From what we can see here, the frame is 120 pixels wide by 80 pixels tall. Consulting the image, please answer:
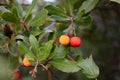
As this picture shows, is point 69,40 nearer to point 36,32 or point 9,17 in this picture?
point 36,32

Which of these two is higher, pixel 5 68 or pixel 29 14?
pixel 29 14

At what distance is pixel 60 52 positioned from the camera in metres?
1.24

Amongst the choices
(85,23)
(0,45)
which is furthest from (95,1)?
(0,45)

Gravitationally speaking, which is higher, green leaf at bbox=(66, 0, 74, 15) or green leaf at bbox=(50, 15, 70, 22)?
green leaf at bbox=(66, 0, 74, 15)

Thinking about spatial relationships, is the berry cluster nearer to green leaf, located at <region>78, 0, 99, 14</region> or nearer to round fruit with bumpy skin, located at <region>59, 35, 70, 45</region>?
round fruit with bumpy skin, located at <region>59, 35, 70, 45</region>

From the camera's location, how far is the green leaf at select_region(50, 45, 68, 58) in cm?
124

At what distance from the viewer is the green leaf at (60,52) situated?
124cm

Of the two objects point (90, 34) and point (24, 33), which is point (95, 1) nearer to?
point (24, 33)

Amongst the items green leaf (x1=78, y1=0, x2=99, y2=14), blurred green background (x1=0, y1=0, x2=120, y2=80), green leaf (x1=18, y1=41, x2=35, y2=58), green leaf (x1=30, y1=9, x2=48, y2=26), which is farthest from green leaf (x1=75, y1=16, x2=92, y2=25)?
blurred green background (x1=0, y1=0, x2=120, y2=80)

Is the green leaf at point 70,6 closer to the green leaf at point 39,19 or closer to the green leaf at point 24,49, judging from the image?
the green leaf at point 39,19

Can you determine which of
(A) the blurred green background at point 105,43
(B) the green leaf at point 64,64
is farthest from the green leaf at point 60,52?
(A) the blurred green background at point 105,43

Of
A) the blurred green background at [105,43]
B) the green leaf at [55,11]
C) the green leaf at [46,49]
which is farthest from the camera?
the blurred green background at [105,43]

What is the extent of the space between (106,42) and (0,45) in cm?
150

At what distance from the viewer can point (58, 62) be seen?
125cm
